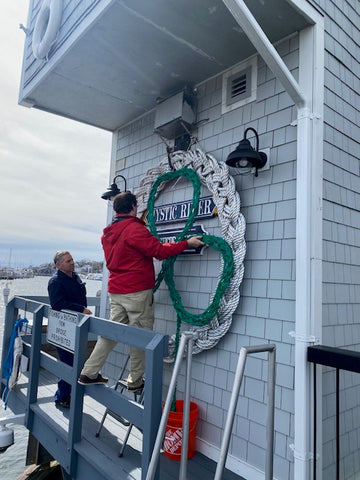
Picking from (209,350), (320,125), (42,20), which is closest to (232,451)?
(209,350)

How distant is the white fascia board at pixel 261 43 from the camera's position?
7.56ft

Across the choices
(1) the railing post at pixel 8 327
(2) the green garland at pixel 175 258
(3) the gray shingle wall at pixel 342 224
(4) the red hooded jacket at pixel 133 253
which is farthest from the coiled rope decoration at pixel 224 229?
(1) the railing post at pixel 8 327

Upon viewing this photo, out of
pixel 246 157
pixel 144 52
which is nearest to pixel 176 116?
Answer: pixel 144 52

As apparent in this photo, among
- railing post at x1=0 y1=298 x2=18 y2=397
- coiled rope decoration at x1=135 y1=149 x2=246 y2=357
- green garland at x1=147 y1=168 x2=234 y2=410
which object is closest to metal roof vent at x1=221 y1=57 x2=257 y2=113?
coiled rope decoration at x1=135 y1=149 x2=246 y2=357

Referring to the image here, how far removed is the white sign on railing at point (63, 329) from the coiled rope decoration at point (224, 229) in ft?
3.24

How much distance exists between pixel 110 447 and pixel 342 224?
2597mm

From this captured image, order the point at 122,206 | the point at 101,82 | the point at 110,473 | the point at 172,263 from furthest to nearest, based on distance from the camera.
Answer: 1. the point at 101,82
2. the point at 172,263
3. the point at 122,206
4. the point at 110,473

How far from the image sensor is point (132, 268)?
312cm

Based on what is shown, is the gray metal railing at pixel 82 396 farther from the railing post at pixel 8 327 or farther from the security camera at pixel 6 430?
the railing post at pixel 8 327

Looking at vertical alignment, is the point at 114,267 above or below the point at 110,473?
above

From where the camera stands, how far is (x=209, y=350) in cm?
327

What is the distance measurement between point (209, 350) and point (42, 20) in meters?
4.36

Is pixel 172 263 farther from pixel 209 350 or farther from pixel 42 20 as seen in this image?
pixel 42 20

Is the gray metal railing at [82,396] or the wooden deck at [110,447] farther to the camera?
the wooden deck at [110,447]
